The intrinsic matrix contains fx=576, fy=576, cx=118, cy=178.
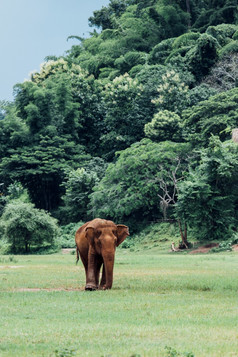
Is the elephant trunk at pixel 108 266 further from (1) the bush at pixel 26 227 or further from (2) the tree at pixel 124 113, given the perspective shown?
(2) the tree at pixel 124 113

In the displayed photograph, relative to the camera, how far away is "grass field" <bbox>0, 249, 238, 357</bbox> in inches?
263

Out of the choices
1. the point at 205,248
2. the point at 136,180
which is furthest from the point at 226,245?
the point at 136,180

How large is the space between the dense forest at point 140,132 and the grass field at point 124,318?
16886mm

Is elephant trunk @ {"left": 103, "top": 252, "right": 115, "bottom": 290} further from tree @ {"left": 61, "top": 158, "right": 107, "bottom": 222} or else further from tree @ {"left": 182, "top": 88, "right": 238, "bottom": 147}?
tree @ {"left": 61, "top": 158, "right": 107, "bottom": 222}

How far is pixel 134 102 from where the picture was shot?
4778cm

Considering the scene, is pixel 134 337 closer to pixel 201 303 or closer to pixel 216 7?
pixel 201 303

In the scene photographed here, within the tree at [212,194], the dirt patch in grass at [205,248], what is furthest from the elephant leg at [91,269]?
the tree at [212,194]

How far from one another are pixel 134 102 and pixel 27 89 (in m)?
9.18

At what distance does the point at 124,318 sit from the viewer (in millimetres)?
8859

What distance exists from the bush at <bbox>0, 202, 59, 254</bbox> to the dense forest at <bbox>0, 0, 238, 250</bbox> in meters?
0.22

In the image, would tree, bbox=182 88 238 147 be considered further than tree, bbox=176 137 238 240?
Yes

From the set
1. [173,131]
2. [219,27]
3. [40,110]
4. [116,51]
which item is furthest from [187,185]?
[116,51]

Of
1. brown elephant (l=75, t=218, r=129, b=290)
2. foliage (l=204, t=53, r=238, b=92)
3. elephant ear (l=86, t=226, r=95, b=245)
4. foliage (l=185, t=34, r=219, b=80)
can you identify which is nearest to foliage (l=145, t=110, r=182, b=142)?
foliage (l=204, t=53, r=238, b=92)

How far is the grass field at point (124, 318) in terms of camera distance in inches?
263
